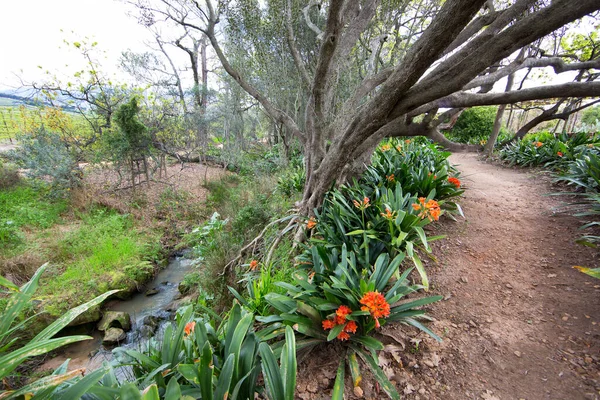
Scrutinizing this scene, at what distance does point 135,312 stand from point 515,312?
5.06m

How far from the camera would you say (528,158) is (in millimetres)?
5281

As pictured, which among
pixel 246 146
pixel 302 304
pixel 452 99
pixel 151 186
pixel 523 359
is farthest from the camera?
pixel 246 146

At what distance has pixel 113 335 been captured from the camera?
3.56m

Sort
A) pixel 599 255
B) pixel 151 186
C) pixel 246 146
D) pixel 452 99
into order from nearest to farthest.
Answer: pixel 599 255
pixel 452 99
pixel 151 186
pixel 246 146

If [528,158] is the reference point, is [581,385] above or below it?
below

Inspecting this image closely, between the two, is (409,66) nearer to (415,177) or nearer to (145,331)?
(415,177)

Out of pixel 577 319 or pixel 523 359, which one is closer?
pixel 523 359

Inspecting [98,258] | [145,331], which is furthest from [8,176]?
[145,331]

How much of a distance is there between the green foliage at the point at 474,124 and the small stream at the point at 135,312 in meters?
11.6

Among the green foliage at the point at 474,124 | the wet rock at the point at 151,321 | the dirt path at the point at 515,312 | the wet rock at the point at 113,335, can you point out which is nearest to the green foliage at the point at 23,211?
the wet rock at the point at 113,335

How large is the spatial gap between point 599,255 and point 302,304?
2671mm

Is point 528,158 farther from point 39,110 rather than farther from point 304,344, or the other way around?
point 39,110

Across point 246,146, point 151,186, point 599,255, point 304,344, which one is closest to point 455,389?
point 304,344

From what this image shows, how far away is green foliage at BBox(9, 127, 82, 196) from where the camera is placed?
5859 millimetres
